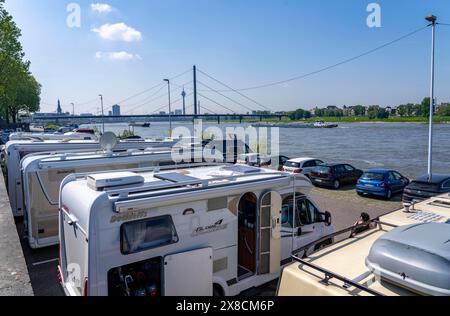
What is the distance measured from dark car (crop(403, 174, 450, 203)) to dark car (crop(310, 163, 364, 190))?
4784 millimetres

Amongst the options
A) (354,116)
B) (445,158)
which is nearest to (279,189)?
(445,158)

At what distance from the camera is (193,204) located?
4871 millimetres

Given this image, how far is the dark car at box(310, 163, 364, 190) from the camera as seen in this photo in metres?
16.6

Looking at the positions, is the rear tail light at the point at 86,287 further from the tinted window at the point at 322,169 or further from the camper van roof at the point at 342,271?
the tinted window at the point at 322,169

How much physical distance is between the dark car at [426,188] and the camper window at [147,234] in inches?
372

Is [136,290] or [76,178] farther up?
[76,178]

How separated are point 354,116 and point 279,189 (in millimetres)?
184650

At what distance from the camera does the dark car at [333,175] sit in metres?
16.6

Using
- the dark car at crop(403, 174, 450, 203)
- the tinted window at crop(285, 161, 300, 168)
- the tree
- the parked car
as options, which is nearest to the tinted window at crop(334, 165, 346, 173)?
the parked car

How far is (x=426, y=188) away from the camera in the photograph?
11555mm

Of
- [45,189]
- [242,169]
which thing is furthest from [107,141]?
[242,169]

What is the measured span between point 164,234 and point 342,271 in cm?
224

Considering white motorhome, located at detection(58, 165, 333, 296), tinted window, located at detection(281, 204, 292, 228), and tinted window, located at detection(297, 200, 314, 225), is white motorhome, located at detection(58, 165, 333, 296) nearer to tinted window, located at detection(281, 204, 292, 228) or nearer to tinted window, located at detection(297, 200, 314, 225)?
tinted window, located at detection(281, 204, 292, 228)

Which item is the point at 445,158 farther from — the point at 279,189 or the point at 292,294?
the point at 292,294
